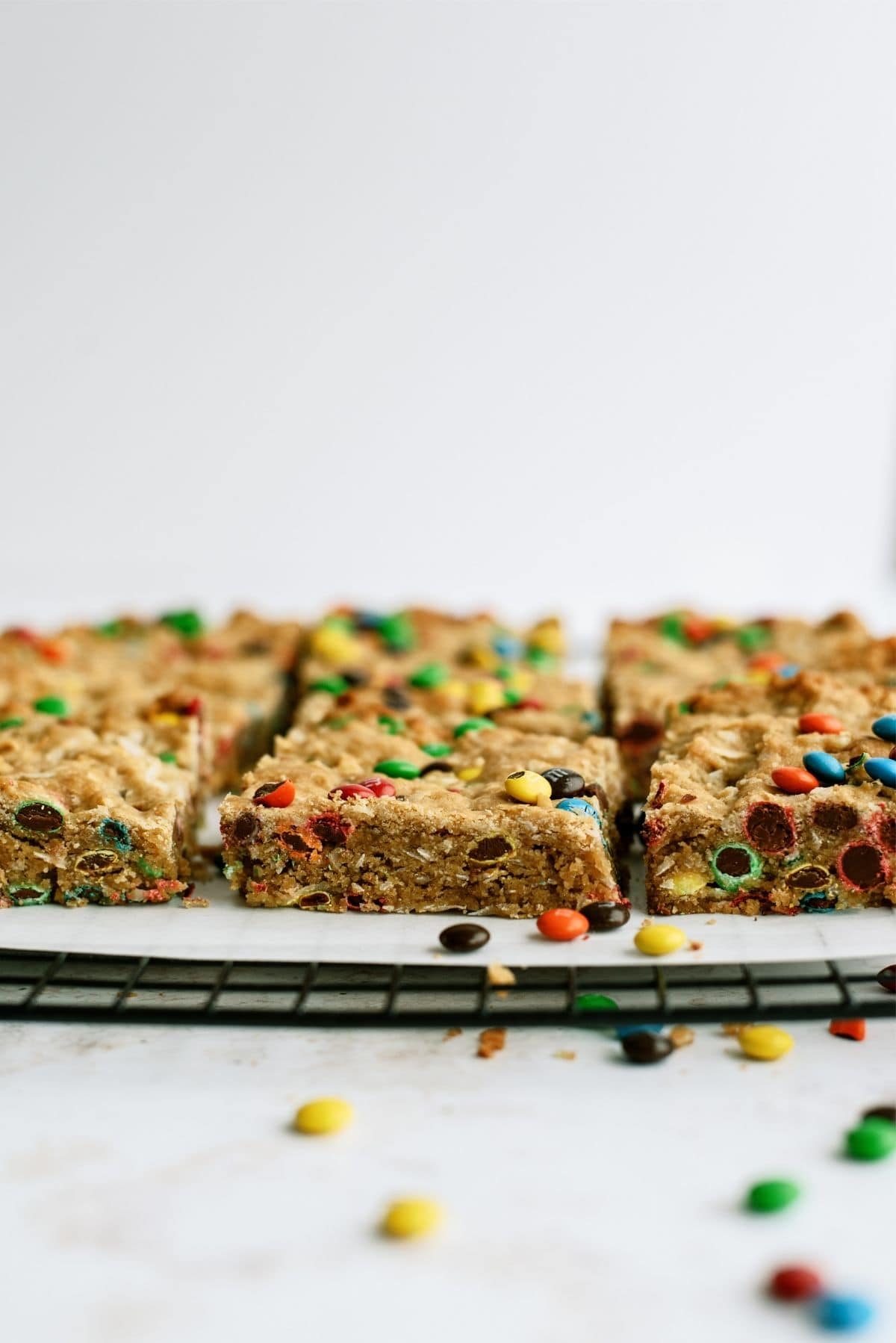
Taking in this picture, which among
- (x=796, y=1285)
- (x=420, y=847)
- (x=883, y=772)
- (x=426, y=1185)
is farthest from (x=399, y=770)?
(x=796, y=1285)

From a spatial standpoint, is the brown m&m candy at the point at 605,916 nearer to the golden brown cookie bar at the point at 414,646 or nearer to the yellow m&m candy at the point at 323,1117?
the yellow m&m candy at the point at 323,1117

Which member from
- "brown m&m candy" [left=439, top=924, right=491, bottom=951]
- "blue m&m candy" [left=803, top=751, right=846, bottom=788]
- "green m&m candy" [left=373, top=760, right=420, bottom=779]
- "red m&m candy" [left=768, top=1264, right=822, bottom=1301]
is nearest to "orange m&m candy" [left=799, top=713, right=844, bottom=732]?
"blue m&m candy" [left=803, top=751, right=846, bottom=788]

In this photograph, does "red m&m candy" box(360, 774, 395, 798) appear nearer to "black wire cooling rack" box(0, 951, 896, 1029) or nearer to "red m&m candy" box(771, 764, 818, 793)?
"black wire cooling rack" box(0, 951, 896, 1029)

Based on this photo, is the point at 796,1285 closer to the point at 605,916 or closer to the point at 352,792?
the point at 605,916

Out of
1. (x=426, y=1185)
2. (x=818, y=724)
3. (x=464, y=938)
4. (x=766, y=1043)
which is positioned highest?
(x=818, y=724)

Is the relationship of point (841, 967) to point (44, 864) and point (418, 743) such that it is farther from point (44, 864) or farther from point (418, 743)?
point (44, 864)

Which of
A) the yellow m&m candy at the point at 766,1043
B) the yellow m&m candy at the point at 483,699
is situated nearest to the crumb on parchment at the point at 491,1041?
the yellow m&m candy at the point at 766,1043

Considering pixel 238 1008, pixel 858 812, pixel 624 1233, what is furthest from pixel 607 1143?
pixel 858 812

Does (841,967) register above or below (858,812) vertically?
below
